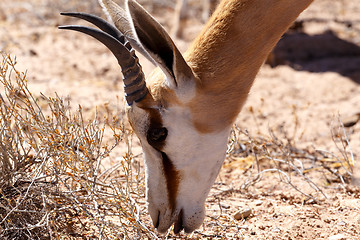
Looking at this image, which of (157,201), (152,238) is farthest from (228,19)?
(152,238)

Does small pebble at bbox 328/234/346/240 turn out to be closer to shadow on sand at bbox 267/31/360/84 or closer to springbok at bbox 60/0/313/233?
springbok at bbox 60/0/313/233

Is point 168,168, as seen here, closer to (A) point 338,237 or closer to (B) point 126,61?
(B) point 126,61

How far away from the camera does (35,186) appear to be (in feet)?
12.0

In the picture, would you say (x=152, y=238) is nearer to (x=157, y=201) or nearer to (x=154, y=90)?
(x=157, y=201)

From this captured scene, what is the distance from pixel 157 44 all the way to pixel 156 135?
21.9 inches

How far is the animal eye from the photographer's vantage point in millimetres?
3133

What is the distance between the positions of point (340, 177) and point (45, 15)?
730 cm

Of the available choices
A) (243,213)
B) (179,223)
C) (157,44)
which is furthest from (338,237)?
(157,44)

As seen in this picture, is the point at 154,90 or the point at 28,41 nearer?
the point at 154,90

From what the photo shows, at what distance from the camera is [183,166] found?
3.25 meters

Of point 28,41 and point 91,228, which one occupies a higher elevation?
point 28,41

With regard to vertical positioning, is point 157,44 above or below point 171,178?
above

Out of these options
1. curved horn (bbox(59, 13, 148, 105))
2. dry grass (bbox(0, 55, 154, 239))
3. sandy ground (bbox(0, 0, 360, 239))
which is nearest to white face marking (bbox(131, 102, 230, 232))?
curved horn (bbox(59, 13, 148, 105))

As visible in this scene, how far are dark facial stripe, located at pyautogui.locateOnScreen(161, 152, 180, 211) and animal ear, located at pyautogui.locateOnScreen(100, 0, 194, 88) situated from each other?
0.49 m
